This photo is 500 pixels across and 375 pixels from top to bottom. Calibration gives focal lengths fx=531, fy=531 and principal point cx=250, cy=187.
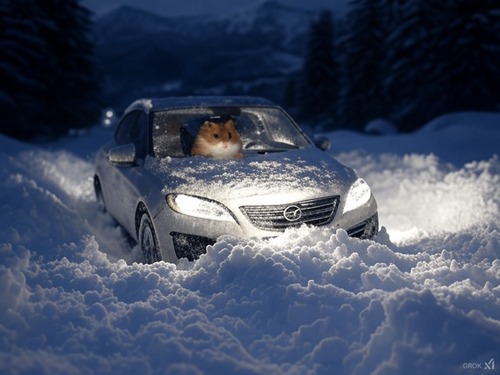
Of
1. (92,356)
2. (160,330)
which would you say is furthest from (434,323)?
(92,356)

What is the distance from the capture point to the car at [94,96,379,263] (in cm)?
427

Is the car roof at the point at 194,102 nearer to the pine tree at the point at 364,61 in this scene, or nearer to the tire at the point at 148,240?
the tire at the point at 148,240

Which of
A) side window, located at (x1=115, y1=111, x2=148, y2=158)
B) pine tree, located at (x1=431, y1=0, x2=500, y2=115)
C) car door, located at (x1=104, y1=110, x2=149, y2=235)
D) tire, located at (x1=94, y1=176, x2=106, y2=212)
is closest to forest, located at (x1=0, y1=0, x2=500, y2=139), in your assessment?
pine tree, located at (x1=431, y1=0, x2=500, y2=115)

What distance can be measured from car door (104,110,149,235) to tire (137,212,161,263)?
225 millimetres

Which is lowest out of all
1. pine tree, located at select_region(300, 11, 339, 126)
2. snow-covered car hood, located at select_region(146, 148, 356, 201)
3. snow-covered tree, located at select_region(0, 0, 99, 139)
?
pine tree, located at select_region(300, 11, 339, 126)

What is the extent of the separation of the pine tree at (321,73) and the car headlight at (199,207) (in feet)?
121

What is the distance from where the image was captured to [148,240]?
4738 millimetres

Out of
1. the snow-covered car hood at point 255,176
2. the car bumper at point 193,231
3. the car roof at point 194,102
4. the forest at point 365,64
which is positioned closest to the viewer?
the car bumper at point 193,231

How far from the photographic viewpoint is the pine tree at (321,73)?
4072 centimetres

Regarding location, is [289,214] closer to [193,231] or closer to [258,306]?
[193,231]

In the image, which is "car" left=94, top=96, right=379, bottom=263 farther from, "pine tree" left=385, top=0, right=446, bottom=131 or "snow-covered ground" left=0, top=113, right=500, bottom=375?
"pine tree" left=385, top=0, right=446, bottom=131

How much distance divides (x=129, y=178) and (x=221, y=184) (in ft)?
4.37

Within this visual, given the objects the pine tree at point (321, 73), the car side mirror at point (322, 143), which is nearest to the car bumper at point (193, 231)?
the car side mirror at point (322, 143)

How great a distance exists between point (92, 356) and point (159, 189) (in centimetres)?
185
